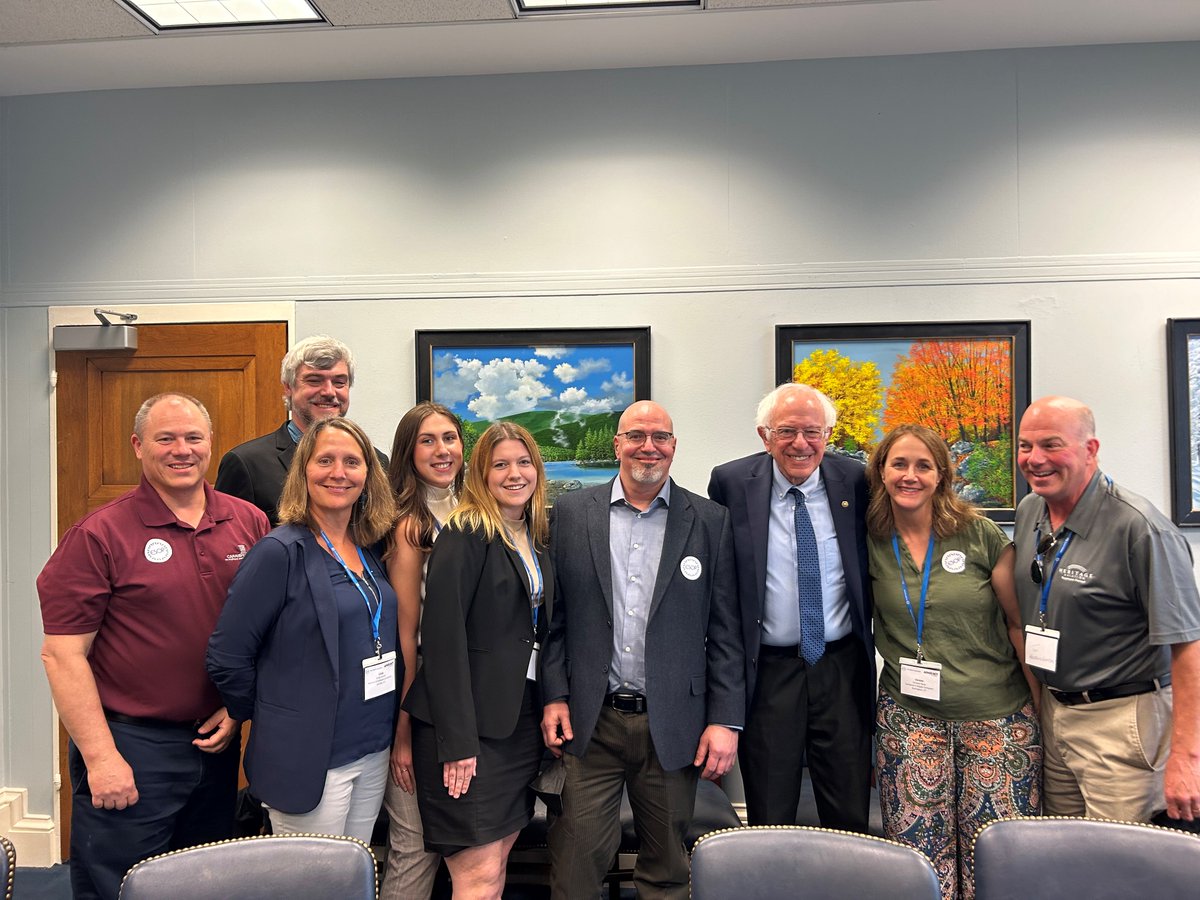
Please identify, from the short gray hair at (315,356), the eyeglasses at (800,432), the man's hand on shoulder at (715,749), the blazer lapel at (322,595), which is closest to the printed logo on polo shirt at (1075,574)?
the eyeglasses at (800,432)

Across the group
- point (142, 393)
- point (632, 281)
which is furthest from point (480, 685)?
point (142, 393)

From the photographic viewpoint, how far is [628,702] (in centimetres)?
214

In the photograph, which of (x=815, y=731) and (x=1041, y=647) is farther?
(x=815, y=731)

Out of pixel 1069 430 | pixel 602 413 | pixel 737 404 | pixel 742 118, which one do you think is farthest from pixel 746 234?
pixel 1069 430

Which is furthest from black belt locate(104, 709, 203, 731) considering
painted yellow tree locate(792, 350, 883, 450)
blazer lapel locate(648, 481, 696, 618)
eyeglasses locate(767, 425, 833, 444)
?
painted yellow tree locate(792, 350, 883, 450)

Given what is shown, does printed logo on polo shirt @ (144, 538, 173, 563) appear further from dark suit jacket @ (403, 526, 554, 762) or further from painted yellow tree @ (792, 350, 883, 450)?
painted yellow tree @ (792, 350, 883, 450)

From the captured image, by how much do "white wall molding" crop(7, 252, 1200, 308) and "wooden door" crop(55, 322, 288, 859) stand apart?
7.8 inches

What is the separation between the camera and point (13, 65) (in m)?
3.26

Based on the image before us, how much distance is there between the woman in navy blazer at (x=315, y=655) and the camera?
1.85 metres

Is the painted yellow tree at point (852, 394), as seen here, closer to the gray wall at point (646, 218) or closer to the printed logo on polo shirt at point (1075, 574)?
the gray wall at point (646, 218)

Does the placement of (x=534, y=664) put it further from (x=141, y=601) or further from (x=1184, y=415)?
(x=1184, y=415)

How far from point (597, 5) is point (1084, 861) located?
9.88ft

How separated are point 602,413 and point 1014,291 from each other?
6.08 ft

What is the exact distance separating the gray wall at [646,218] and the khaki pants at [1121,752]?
1.50 metres
